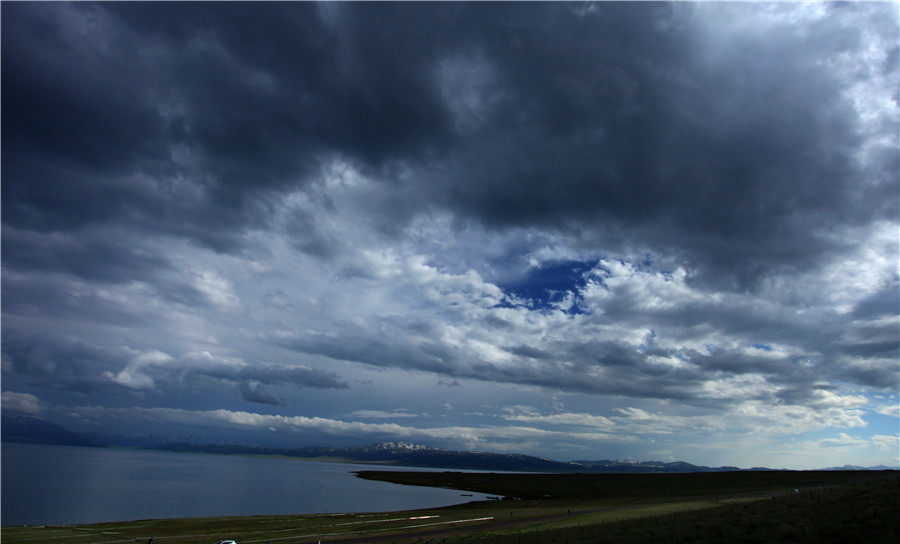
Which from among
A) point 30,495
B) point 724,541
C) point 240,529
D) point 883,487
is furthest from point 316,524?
point 30,495

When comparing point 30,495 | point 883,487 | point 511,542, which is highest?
point 883,487

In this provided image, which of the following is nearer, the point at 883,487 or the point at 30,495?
the point at 883,487

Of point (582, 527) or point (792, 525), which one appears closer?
point (792, 525)

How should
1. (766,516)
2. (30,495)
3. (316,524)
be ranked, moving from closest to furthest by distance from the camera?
(766,516) → (316,524) → (30,495)

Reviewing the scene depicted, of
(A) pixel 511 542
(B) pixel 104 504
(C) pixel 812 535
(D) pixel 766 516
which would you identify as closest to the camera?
(C) pixel 812 535

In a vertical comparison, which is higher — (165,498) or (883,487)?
(883,487)

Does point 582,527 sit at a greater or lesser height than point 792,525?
lesser

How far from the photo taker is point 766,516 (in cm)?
3806

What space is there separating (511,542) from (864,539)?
2973 centimetres

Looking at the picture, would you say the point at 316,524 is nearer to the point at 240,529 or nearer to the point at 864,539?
the point at 240,529

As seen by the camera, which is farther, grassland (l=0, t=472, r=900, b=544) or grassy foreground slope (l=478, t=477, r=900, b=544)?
grassland (l=0, t=472, r=900, b=544)

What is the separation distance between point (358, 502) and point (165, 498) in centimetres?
5768

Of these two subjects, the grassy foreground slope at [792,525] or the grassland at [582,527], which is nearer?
the grassy foreground slope at [792,525]

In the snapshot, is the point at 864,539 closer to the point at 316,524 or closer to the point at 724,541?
the point at 724,541
